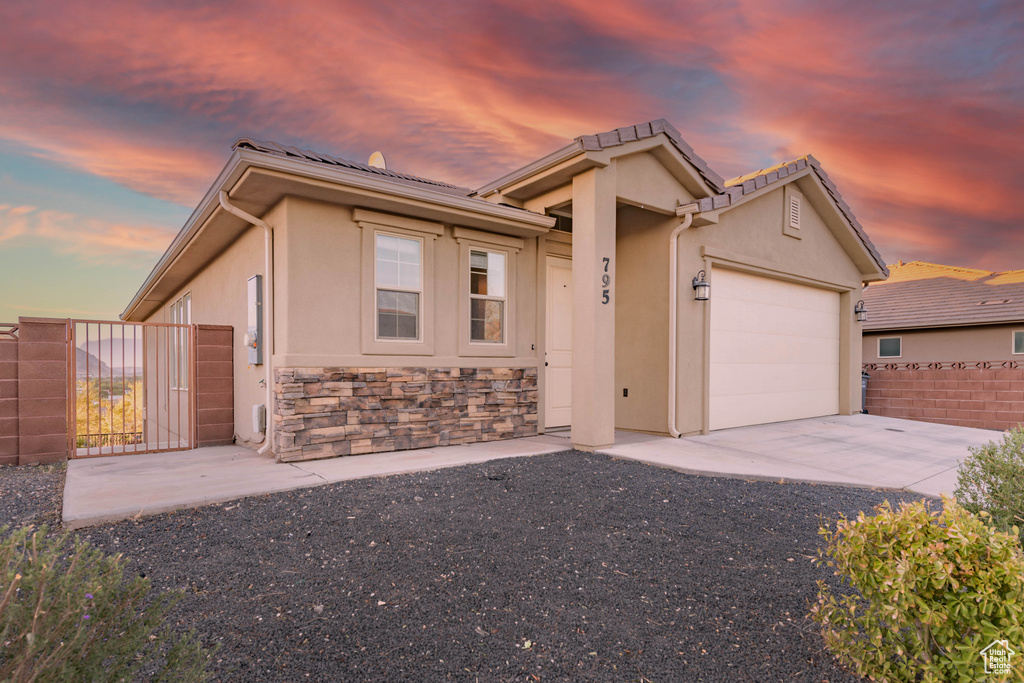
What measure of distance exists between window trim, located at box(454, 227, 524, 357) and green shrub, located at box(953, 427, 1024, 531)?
495 centimetres

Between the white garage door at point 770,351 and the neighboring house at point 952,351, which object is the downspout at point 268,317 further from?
the neighboring house at point 952,351

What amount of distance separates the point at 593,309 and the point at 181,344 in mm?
8035

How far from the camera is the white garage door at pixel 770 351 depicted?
314 inches

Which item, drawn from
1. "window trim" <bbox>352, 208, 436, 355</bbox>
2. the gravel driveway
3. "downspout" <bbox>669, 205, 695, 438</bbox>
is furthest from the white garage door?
"window trim" <bbox>352, 208, 436, 355</bbox>

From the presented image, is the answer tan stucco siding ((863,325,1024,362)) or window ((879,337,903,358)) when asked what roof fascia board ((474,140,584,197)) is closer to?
→ tan stucco siding ((863,325,1024,362))

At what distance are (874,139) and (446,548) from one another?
10393 mm

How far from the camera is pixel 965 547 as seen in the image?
1711 millimetres

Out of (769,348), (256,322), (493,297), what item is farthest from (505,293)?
(769,348)

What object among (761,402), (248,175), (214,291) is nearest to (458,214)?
(248,175)

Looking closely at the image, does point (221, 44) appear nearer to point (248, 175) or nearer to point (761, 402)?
point (248, 175)

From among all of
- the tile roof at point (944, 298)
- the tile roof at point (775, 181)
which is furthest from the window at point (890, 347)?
the tile roof at point (775, 181)

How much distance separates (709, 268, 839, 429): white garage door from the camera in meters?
7.97

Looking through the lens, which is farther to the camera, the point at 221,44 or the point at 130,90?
the point at 130,90

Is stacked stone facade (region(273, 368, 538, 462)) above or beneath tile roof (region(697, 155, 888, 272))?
beneath
